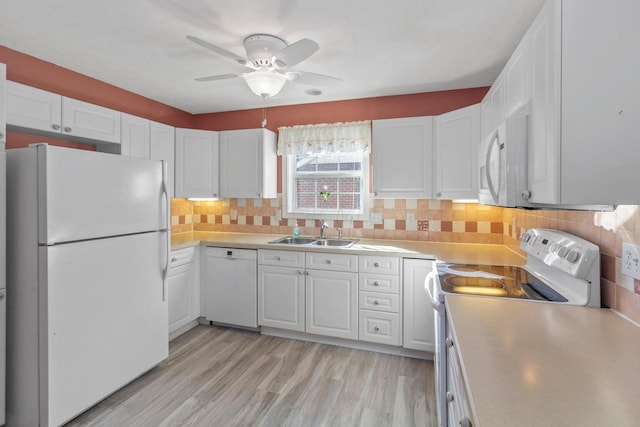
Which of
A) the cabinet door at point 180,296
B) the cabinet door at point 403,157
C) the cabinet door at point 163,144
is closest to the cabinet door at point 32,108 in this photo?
the cabinet door at point 163,144

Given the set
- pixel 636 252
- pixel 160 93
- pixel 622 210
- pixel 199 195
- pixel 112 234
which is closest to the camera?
pixel 636 252

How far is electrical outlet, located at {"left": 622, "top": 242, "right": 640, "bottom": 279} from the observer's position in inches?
43.8

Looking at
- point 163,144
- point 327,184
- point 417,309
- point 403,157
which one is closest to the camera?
point 417,309

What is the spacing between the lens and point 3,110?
1.87m

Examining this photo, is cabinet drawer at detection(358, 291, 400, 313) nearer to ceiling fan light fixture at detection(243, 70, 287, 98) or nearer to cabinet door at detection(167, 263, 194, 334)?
cabinet door at detection(167, 263, 194, 334)

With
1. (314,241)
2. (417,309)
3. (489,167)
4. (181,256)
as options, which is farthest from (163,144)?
(489,167)

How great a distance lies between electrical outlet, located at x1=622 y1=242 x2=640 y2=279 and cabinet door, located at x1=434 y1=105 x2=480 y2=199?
1328 mm

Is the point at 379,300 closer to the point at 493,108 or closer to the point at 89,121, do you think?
the point at 493,108

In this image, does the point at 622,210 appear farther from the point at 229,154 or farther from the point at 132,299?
the point at 229,154

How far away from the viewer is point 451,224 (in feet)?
10.0

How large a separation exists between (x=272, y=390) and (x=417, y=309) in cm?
124

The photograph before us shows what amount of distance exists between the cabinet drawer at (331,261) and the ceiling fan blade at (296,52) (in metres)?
1.55

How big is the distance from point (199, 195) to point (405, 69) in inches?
91.1

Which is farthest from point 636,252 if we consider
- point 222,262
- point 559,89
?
point 222,262
